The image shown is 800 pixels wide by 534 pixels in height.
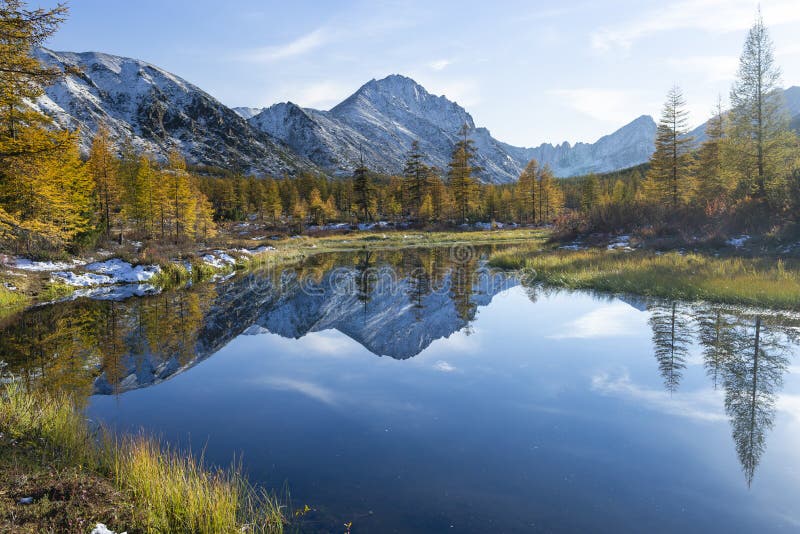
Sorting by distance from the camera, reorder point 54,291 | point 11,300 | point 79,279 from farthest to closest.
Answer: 1. point 79,279
2. point 54,291
3. point 11,300

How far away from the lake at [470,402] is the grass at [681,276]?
1459 mm

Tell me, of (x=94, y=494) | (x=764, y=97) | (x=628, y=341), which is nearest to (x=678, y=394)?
(x=628, y=341)

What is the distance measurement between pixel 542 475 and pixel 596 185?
315 feet

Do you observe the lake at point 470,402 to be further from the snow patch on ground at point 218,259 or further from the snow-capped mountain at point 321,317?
the snow patch on ground at point 218,259

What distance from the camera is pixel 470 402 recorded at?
899cm

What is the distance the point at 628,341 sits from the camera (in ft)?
42.4

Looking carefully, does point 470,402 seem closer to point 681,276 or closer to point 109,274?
point 681,276

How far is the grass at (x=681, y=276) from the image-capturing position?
1595 cm

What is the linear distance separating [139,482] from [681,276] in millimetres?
21868

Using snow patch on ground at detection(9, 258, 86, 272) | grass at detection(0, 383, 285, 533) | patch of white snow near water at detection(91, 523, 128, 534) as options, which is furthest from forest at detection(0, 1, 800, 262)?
patch of white snow near water at detection(91, 523, 128, 534)

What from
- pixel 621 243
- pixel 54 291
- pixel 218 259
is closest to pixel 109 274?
pixel 54 291

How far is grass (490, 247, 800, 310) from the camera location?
52.3 ft

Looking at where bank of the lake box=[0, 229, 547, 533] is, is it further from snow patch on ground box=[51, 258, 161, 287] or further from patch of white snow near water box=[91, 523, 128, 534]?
snow patch on ground box=[51, 258, 161, 287]

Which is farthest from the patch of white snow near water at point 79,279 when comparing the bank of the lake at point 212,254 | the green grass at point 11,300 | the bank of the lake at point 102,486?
the bank of the lake at point 102,486
